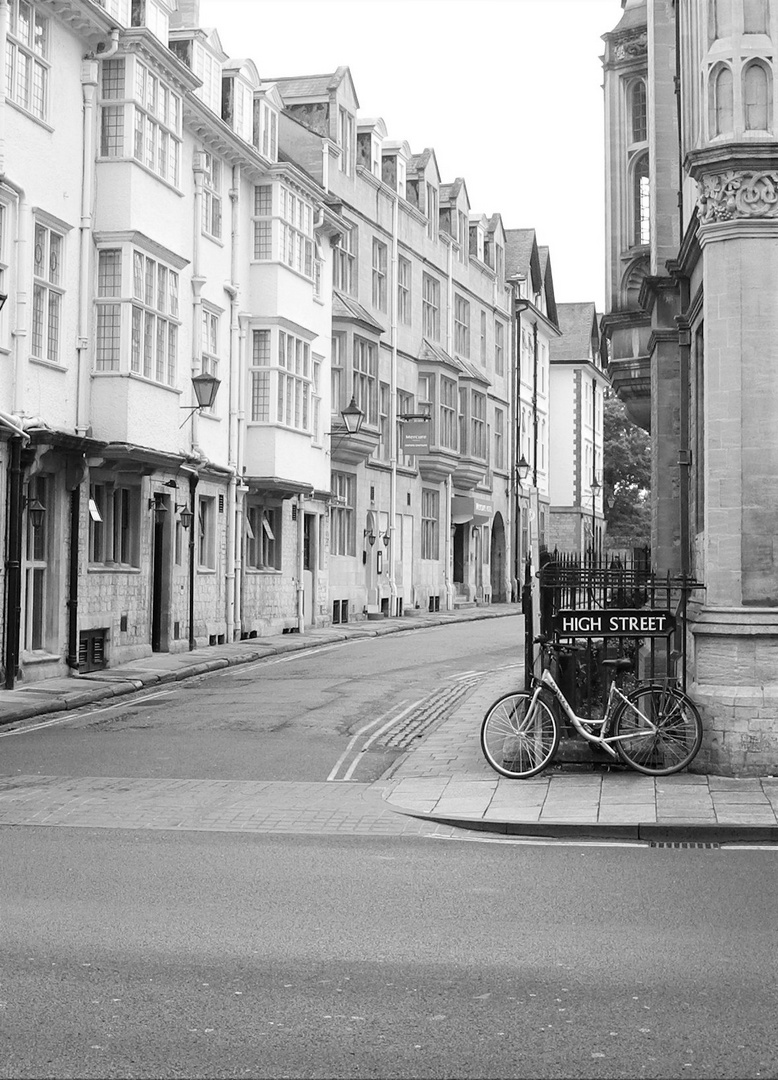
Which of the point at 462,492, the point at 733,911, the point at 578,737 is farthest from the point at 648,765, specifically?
the point at 462,492

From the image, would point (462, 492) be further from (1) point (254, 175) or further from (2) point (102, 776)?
(2) point (102, 776)

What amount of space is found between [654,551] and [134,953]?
1206 cm

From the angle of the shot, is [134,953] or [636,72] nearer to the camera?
[134,953]

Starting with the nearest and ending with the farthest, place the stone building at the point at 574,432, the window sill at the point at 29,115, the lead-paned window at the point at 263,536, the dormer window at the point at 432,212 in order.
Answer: the window sill at the point at 29,115
the lead-paned window at the point at 263,536
the dormer window at the point at 432,212
the stone building at the point at 574,432

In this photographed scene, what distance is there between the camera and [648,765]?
12266 mm

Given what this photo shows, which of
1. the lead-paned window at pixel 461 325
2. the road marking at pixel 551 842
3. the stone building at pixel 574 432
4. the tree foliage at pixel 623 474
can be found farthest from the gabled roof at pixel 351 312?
the tree foliage at pixel 623 474

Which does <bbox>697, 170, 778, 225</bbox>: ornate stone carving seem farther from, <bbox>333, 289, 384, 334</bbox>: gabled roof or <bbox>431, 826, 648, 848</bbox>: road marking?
<bbox>333, 289, 384, 334</bbox>: gabled roof

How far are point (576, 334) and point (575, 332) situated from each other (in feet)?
0.95

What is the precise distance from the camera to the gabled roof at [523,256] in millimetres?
60312

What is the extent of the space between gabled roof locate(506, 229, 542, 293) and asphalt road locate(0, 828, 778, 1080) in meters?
52.5

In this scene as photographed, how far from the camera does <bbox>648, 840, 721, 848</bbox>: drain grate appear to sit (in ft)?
31.8

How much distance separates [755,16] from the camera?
1252cm

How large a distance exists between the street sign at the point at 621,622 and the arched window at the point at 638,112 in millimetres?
10672

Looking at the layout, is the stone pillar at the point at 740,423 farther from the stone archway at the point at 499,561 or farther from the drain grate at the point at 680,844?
the stone archway at the point at 499,561
